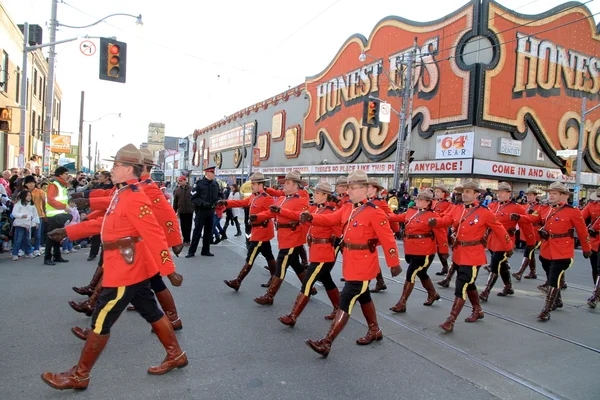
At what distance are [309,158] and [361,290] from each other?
102 ft

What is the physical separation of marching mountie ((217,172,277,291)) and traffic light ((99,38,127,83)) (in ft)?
24.7

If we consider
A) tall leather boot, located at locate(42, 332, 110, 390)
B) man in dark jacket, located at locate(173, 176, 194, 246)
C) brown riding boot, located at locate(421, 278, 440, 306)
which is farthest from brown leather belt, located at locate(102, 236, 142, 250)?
man in dark jacket, located at locate(173, 176, 194, 246)

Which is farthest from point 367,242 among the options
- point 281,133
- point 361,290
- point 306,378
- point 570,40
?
point 281,133

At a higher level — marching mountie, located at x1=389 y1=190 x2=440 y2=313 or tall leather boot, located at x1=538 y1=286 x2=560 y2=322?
marching mountie, located at x1=389 y1=190 x2=440 y2=313

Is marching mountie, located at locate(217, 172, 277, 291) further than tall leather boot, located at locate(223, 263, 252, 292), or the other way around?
tall leather boot, located at locate(223, 263, 252, 292)

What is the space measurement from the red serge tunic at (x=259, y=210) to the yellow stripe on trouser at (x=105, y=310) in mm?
3044

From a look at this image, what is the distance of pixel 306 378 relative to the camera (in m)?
3.87

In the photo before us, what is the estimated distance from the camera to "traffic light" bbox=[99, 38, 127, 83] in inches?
474

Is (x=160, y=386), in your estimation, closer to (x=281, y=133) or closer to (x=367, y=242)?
(x=367, y=242)

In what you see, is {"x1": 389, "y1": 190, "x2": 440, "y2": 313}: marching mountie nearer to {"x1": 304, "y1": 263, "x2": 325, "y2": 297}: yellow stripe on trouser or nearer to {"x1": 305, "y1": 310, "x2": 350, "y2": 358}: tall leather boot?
{"x1": 304, "y1": 263, "x2": 325, "y2": 297}: yellow stripe on trouser

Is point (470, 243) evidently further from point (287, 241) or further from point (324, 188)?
point (287, 241)

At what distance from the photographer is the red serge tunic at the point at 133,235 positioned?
3.59m

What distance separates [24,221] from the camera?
8.63 meters

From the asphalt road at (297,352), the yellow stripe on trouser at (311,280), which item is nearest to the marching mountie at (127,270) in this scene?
the asphalt road at (297,352)
